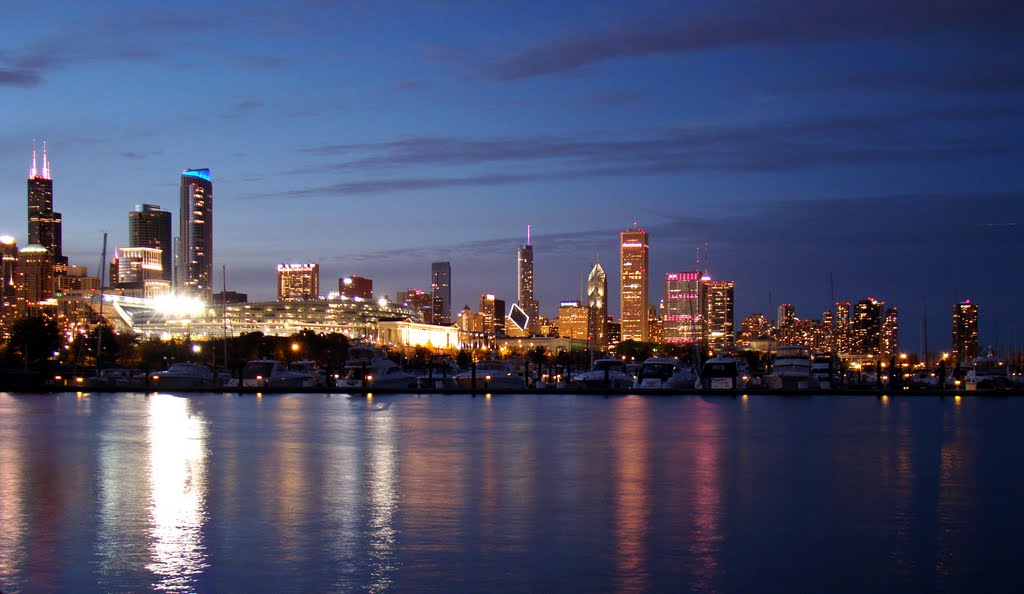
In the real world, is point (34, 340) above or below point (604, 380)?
above

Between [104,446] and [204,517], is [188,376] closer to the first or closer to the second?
[104,446]

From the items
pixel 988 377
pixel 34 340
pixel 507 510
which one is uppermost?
pixel 34 340

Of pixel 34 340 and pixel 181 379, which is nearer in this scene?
pixel 181 379

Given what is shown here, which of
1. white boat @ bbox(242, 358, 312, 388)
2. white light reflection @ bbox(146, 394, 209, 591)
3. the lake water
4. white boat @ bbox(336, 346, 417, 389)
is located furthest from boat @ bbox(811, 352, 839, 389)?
white light reflection @ bbox(146, 394, 209, 591)

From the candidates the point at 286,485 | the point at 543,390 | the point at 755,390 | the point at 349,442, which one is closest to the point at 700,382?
the point at 755,390

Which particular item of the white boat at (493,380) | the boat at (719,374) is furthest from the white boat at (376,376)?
the boat at (719,374)

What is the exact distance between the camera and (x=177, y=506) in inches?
805

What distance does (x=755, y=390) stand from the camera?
272 feet

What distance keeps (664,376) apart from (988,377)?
2859cm

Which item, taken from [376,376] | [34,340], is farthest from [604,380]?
[34,340]

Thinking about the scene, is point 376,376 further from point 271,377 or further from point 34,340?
point 34,340

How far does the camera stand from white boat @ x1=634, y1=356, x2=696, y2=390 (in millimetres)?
84750

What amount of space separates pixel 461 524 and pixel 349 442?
16.6m

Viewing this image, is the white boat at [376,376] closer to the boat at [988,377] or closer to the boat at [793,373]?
the boat at [793,373]
